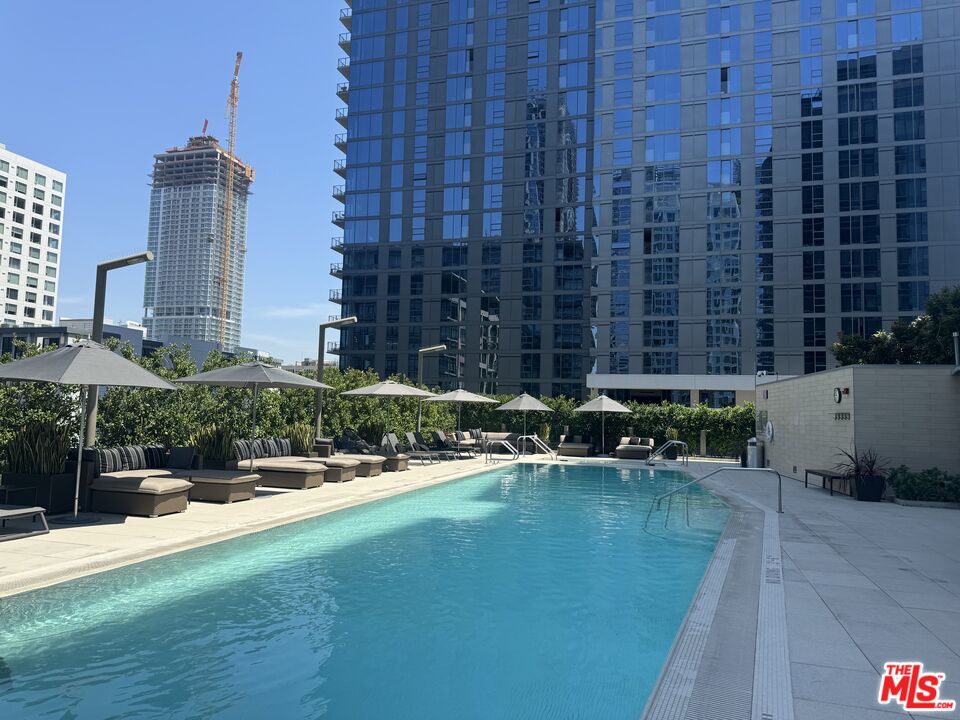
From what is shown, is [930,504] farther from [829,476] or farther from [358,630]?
[358,630]

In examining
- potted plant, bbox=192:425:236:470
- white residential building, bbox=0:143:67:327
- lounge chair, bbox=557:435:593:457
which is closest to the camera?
potted plant, bbox=192:425:236:470

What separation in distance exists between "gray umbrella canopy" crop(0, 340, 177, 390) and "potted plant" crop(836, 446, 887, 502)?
1338 centimetres

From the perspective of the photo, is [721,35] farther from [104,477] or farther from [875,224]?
[104,477]

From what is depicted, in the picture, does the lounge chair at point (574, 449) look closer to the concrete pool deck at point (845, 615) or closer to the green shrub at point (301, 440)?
the green shrub at point (301, 440)

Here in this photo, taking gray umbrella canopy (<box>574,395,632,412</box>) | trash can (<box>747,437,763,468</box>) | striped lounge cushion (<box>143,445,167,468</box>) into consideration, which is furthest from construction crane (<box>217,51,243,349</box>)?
striped lounge cushion (<box>143,445,167,468</box>)

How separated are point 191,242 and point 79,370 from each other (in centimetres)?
20521

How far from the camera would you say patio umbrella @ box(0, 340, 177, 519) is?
8.01 m

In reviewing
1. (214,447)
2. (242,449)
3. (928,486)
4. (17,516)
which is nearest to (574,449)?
(928,486)

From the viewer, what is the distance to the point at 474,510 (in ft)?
39.3

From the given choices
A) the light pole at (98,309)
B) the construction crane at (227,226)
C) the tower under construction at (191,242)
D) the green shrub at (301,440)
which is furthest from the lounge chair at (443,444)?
the tower under construction at (191,242)

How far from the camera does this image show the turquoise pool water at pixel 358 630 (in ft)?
13.7

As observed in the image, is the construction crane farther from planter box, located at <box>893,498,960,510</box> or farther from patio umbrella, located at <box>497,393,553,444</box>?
planter box, located at <box>893,498,960,510</box>

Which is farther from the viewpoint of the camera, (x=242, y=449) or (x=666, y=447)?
(x=666, y=447)

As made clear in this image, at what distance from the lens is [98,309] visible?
9.83 meters
